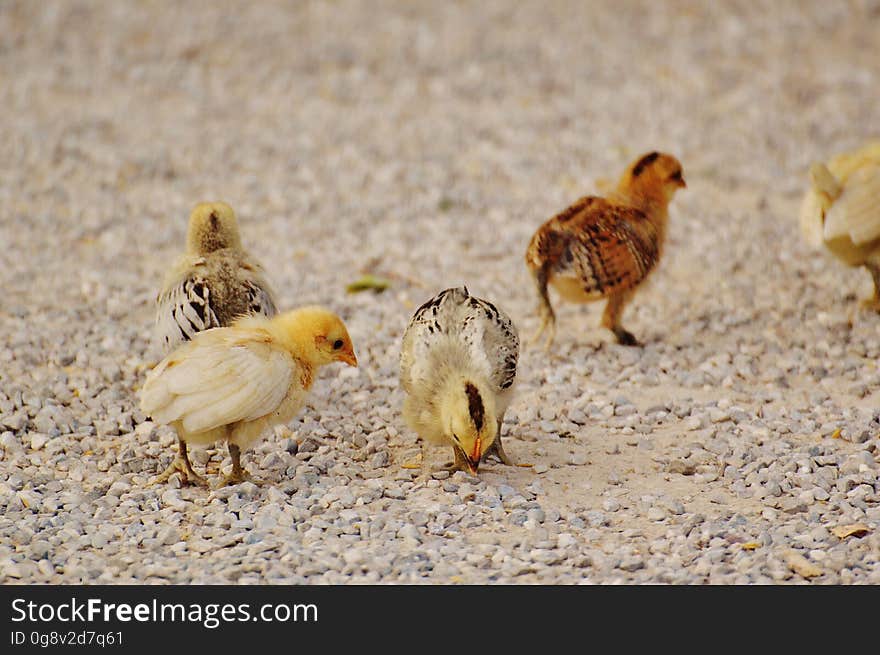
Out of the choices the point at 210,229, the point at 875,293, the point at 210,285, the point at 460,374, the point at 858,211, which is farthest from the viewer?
the point at 875,293

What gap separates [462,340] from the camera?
563 cm

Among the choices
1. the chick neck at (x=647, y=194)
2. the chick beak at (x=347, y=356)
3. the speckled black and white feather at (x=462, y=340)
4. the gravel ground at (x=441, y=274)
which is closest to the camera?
the gravel ground at (x=441, y=274)

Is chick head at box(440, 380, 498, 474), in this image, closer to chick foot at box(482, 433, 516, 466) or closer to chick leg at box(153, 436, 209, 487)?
chick foot at box(482, 433, 516, 466)

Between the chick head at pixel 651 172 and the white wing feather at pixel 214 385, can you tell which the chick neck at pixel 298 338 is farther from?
the chick head at pixel 651 172

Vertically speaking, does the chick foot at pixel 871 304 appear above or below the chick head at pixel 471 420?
above

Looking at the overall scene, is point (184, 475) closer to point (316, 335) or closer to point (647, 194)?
point (316, 335)

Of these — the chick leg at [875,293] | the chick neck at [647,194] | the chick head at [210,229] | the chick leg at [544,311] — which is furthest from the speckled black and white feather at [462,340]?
the chick leg at [875,293]

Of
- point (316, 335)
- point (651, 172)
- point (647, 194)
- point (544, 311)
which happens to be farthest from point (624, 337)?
point (316, 335)

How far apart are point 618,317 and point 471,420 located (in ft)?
7.05

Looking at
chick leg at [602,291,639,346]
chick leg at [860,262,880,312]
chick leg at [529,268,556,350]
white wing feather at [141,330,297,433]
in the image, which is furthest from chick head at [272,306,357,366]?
chick leg at [860,262,880,312]

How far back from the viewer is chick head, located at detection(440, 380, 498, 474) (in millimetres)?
5254

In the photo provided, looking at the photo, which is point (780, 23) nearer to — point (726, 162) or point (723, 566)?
point (726, 162)

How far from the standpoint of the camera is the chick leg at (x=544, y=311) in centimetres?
685

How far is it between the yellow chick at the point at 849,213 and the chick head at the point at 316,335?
321 cm
